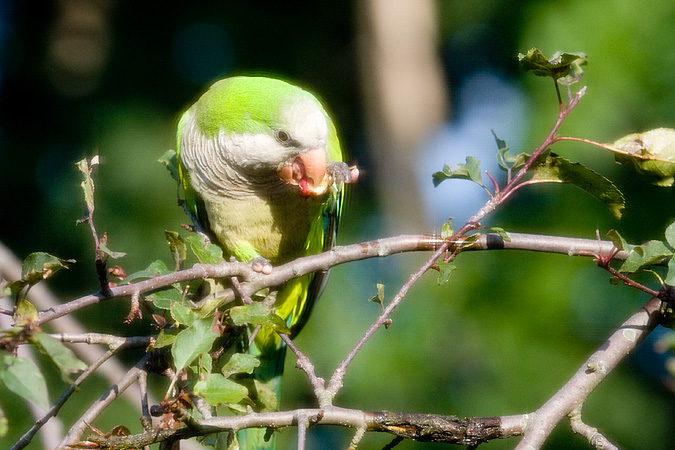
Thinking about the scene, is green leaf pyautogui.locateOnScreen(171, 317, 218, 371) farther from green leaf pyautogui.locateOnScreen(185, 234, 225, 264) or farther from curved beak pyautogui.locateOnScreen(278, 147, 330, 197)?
curved beak pyautogui.locateOnScreen(278, 147, 330, 197)

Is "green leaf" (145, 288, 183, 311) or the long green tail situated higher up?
"green leaf" (145, 288, 183, 311)

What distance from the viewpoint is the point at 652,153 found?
1.64 metres

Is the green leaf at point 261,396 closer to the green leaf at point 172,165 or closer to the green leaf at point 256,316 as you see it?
the green leaf at point 256,316

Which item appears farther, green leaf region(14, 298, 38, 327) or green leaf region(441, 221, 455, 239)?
green leaf region(441, 221, 455, 239)

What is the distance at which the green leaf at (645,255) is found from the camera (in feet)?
5.08

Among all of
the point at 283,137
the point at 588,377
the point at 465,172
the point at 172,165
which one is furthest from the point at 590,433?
the point at 172,165

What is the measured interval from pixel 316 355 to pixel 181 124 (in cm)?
221

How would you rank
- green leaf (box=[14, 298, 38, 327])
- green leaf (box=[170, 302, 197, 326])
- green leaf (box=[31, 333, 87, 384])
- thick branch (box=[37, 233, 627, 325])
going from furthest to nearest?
thick branch (box=[37, 233, 627, 325]) → green leaf (box=[170, 302, 197, 326]) → green leaf (box=[14, 298, 38, 327]) → green leaf (box=[31, 333, 87, 384])

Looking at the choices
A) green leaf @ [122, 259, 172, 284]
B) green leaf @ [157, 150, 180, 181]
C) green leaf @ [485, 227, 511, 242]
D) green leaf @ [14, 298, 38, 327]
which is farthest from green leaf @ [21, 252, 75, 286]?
green leaf @ [157, 150, 180, 181]

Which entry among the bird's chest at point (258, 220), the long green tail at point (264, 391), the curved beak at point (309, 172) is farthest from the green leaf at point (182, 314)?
the bird's chest at point (258, 220)

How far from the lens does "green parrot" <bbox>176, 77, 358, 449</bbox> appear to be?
2.74 meters

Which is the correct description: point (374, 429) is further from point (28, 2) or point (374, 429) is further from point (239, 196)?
point (28, 2)

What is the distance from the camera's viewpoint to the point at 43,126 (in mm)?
5977

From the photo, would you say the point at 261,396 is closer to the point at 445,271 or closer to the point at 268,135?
the point at 445,271
